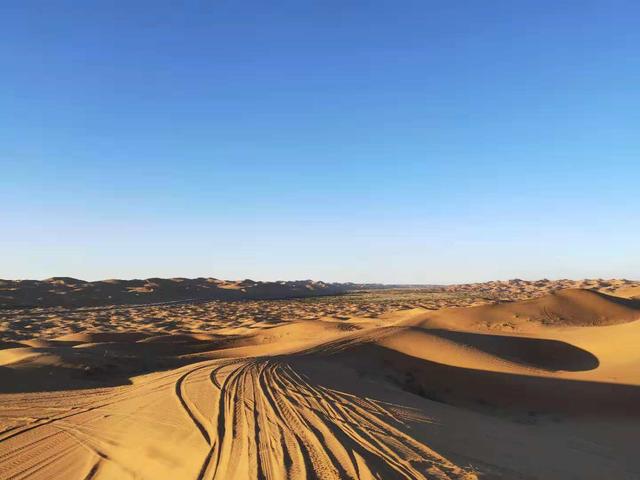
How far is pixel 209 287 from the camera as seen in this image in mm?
88312

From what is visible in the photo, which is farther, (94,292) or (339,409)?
(94,292)

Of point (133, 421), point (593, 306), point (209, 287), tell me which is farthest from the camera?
point (209, 287)

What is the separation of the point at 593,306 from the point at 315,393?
24868mm

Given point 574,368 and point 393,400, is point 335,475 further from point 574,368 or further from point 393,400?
point 574,368

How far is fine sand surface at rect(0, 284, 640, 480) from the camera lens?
19.4 ft

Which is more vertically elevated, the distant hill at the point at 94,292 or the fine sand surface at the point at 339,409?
the distant hill at the point at 94,292

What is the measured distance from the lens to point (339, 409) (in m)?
8.18

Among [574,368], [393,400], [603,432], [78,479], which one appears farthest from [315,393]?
[574,368]

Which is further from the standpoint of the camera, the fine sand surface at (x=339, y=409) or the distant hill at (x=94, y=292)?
the distant hill at (x=94, y=292)

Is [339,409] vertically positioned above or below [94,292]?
below

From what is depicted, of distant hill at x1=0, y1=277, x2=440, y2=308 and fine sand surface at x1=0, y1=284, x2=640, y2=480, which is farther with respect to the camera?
distant hill at x1=0, y1=277, x2=440, y2=308

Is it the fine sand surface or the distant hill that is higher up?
the distant hill

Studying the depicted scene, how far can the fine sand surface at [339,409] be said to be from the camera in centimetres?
590

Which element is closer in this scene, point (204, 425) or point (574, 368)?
point (204, 425)
